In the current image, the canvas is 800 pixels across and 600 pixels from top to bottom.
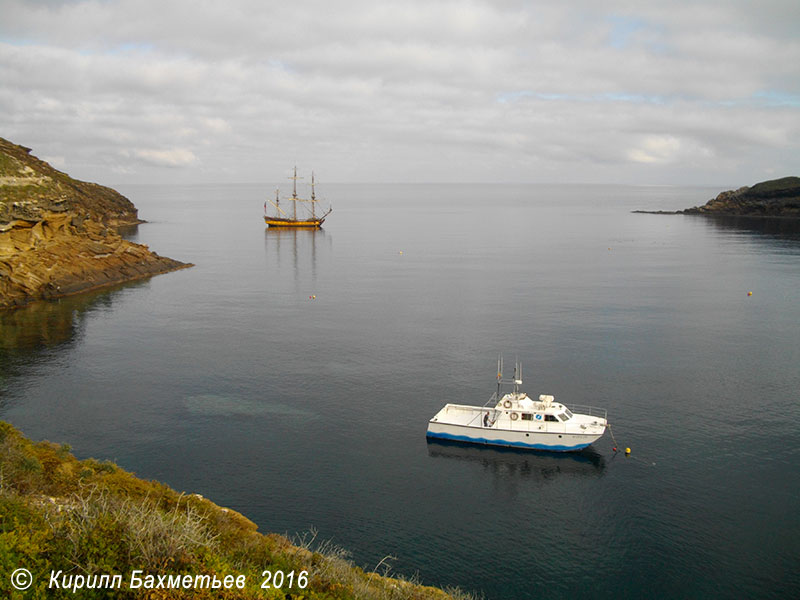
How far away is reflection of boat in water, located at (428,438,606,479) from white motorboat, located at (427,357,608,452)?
0.60m

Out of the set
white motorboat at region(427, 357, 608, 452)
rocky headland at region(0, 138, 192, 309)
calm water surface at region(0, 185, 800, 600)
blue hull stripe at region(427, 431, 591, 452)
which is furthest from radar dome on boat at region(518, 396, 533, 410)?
rocky headland at region(0, 138, 192, 309)

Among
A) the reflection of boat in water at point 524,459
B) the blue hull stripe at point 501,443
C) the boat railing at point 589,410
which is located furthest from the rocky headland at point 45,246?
the boat railing at point 589,410

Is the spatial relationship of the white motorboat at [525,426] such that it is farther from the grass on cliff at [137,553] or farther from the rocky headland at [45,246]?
the rocky headland at [45,246]

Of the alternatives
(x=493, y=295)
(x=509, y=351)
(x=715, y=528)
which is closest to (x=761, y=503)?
(x=715, y=528)

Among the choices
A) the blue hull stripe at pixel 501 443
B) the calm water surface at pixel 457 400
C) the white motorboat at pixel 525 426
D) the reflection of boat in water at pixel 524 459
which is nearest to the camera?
the calm water surface at pixel 457 400

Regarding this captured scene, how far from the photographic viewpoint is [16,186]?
109125 millimetres

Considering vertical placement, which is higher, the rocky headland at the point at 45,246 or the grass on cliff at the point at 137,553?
the rocky headland at the point at 45,246

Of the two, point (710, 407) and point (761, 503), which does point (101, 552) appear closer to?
point (761, 503)

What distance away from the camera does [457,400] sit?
2456 inches

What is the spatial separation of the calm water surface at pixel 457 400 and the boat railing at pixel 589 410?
1.49 meters

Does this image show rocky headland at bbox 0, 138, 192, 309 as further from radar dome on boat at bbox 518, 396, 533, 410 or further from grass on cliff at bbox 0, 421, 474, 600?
radar dome on boat at bbox 518, 396, 533, 410

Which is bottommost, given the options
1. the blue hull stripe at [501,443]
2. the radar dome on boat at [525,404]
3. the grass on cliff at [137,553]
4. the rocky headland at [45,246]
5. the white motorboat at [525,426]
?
the blue hull stripe at [501,443]

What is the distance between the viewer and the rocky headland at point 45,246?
337 feet

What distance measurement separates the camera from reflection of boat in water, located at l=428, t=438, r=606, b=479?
164ft
